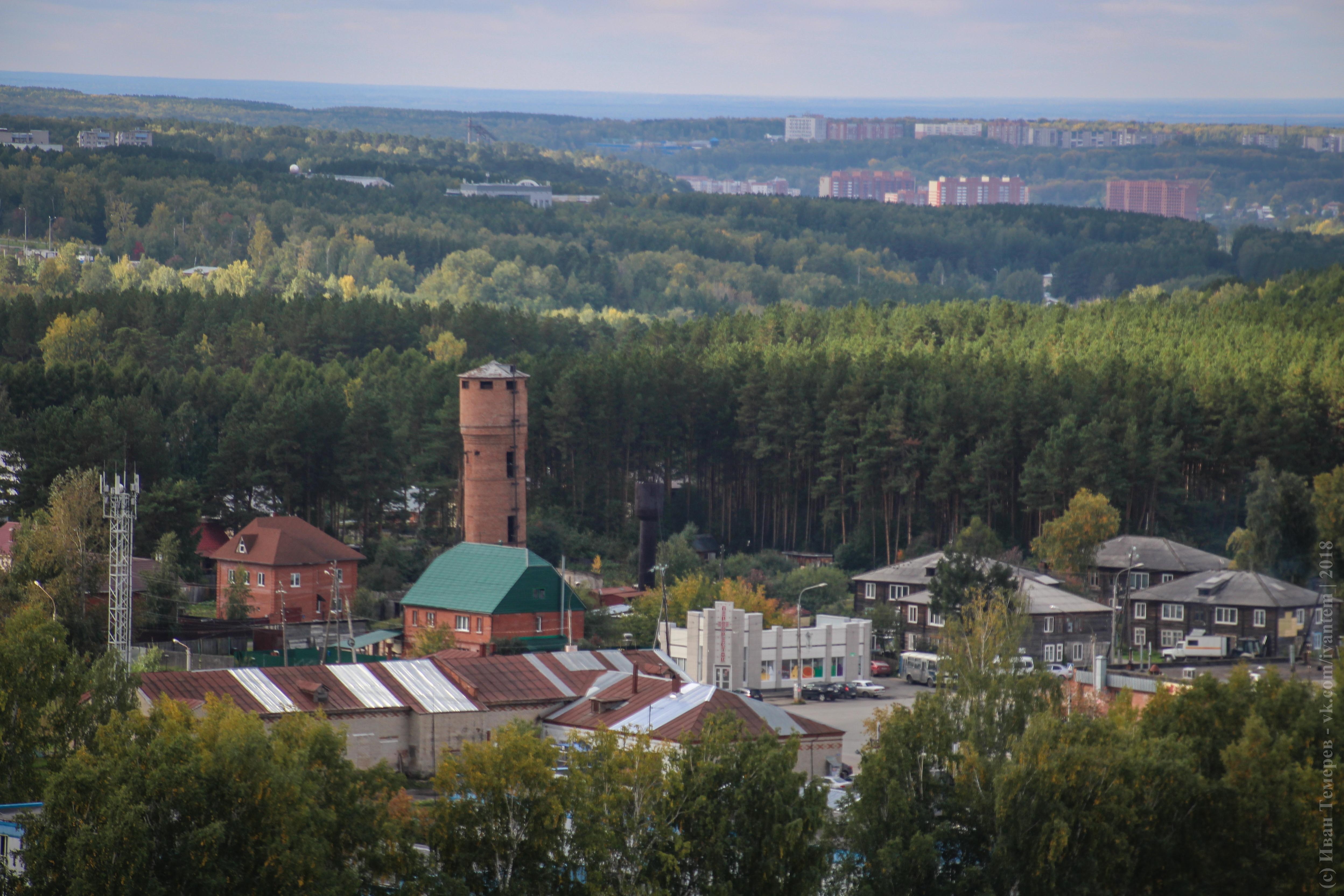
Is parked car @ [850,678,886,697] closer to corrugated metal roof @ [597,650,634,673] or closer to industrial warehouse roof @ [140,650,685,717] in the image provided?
corrugated metal roof @ [597,650,634,673]

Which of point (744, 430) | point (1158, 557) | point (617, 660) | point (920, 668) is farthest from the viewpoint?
point (744, 430)

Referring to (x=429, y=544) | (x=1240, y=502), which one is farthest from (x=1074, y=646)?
(x=429, y=544)

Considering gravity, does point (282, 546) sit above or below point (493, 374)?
below

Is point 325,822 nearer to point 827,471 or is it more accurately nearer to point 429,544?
point 429,544

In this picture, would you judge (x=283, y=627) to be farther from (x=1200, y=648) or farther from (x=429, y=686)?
(x=1200, y=648)

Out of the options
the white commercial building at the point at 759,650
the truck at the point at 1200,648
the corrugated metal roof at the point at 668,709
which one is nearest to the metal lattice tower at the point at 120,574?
the corrugated metal roof at the point at 668,709

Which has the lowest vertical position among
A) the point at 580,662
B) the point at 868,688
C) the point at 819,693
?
the point at 868,688

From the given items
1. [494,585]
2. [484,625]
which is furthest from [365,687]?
[494,585]
